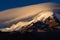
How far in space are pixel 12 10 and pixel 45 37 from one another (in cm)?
453

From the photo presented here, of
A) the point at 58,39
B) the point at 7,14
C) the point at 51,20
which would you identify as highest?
the point at 7,14

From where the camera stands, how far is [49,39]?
1452mm

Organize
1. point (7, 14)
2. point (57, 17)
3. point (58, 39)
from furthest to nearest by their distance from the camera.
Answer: point (7, 14)
point (57, 17)
point (58, 39)

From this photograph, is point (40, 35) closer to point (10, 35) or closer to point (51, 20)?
point (10, 35)

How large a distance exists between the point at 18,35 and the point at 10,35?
0.21 ft

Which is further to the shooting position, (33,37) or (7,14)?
(7,14)

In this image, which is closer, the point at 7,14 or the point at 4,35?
the point at 4,35

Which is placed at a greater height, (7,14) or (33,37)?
(7,14)

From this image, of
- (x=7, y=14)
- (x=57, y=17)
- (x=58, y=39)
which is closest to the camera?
(x=58, y=39)

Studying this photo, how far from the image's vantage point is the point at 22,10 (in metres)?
5.92

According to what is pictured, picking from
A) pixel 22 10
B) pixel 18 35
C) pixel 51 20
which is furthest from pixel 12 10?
pixel 18 35

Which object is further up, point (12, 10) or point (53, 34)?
A: point (12, 10)

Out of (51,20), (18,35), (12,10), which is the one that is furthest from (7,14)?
(18,35)

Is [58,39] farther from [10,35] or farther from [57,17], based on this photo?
[57,17]
